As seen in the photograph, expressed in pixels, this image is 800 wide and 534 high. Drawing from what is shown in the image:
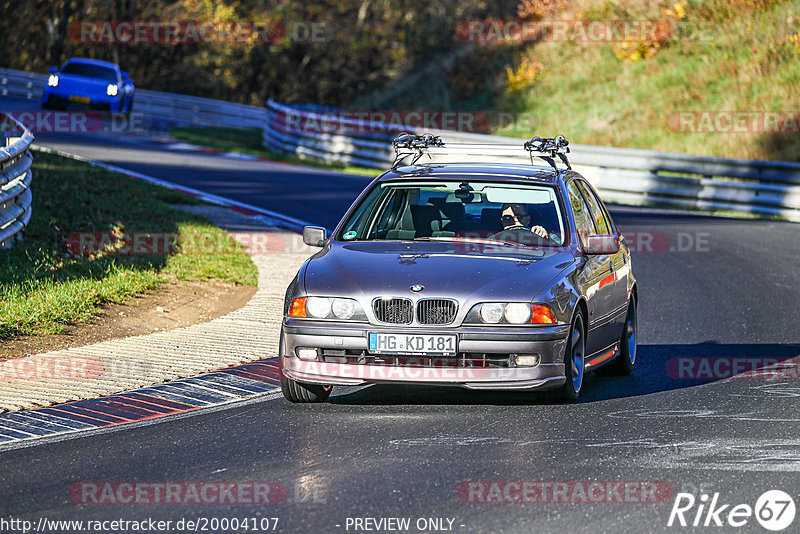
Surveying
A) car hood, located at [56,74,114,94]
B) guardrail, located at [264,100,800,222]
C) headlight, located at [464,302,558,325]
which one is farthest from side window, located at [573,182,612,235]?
Result: car hood, located at [56,74,114,94]

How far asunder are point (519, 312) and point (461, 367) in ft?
1.64

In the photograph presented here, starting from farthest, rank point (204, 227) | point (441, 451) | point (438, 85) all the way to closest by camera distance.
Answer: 1. point (438, 85)
2. point (204, 227)
3. point (441, 451)

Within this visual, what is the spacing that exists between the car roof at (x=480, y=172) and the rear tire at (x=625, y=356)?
1.35 metres

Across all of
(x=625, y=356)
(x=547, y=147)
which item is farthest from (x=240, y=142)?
(x=625, y=356)

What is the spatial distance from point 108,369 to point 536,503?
4420 mm

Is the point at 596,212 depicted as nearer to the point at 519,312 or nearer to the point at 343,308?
the point at 519,312

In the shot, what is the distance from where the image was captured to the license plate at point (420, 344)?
7.90 meters

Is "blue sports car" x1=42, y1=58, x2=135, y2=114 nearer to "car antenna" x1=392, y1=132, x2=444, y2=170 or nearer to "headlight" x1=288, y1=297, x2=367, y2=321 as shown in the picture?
"car antenna" x1=392, y1=132, x2=444, y2=170

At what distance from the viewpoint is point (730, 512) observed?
19.3ft

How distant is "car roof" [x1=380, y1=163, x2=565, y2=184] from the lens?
31.0ft

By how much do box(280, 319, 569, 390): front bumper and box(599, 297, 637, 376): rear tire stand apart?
1892 mm

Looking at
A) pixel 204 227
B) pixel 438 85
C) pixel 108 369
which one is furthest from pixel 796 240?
pixel 438 85

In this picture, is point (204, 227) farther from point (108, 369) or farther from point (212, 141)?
point (212, 141)

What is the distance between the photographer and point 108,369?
9.45 m
